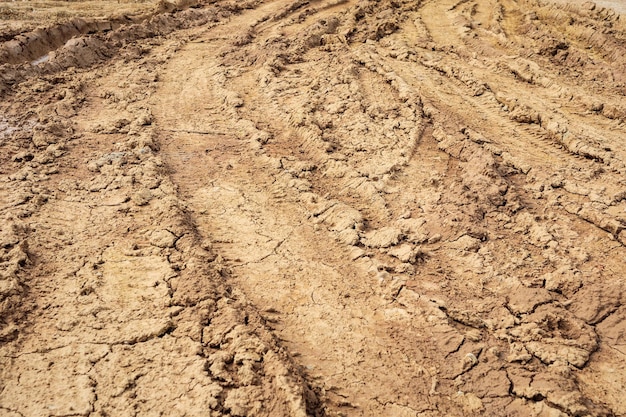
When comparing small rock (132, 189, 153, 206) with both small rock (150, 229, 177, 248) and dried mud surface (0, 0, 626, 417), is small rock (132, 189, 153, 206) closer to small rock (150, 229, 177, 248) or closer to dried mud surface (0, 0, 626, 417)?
dried mud surface (0, 0, 626, 417)

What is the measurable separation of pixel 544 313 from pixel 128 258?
3234 mm

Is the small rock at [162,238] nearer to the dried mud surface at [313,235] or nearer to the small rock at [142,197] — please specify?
the dried mud surface at [313,235]

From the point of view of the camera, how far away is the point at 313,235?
12.4ft

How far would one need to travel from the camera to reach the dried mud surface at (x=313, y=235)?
8.40ft

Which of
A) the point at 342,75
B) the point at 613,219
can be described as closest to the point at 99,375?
the point at 613,219

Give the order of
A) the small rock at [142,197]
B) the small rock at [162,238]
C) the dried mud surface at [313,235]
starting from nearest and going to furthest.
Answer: the dried mud surface at [313,235], the small rock at [162,238], the small rock at [142,197]

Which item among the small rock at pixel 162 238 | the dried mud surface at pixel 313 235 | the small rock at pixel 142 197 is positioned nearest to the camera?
the dried mud surface at pixel 313 235

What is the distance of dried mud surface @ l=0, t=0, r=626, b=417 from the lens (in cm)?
256

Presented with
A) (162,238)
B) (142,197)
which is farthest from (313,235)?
(142,197)

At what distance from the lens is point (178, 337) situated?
8.99 ft

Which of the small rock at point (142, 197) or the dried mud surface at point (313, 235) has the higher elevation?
the small rock at point (142, 197)

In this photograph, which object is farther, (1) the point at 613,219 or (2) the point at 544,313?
(1) the point at 613,219

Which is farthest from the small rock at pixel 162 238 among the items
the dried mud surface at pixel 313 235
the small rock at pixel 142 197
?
the small rock at pixel 142 197

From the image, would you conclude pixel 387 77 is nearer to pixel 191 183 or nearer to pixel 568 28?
pixel 191 183
